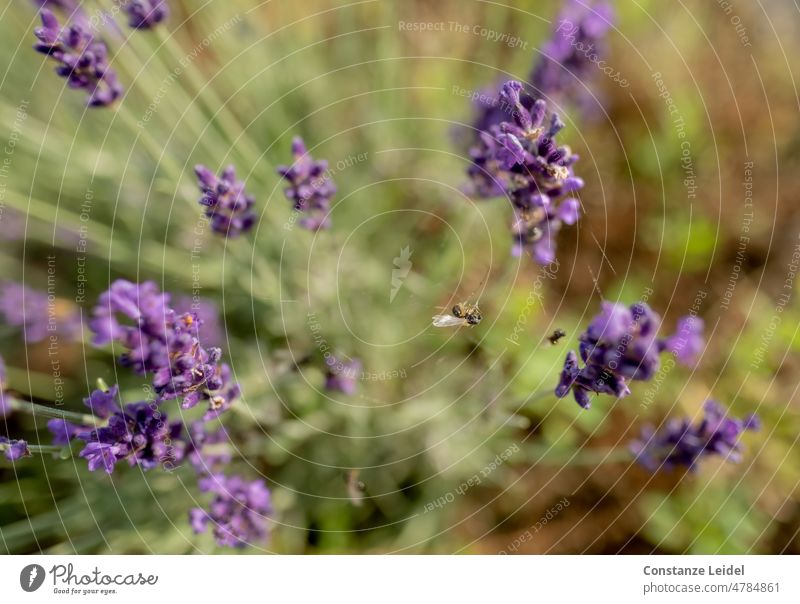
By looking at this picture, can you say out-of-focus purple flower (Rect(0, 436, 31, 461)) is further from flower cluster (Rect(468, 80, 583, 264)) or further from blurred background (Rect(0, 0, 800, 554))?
flower cluster (Rect(468, 80, 583, 264))

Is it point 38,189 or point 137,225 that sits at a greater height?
point 38,189

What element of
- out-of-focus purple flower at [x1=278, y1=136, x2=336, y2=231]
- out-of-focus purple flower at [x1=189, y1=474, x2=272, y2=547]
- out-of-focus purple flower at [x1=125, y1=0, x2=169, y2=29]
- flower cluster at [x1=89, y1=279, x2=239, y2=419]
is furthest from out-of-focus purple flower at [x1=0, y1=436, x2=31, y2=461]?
out-of-focus purple flower at [x1=125, y1=0, x2=169, y2=29]

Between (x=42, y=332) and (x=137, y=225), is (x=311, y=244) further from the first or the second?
(x=42, y=332)

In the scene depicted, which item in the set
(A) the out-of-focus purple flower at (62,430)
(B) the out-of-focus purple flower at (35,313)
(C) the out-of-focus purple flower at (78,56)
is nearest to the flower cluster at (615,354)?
(A) the out-of-focus purple flower at (62,430)

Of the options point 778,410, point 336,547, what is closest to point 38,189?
point 336,547

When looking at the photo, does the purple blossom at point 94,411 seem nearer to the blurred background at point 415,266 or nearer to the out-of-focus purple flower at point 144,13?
the blurred background at point 415,266

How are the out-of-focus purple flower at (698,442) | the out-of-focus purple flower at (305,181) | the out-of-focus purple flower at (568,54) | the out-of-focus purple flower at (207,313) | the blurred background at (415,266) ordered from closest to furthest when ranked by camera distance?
the out-of-focus purple flower at (305,181), the out-of-focus purple flower at (698,442), the out-of-focus purple flower at (568,54), the out-of-focus purple flower at (207,313), the blurred background at (415,266)
